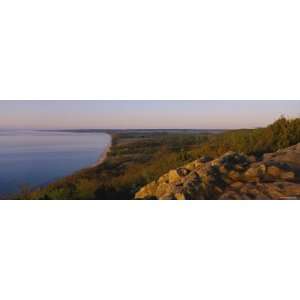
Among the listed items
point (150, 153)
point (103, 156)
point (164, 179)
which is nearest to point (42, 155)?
point (103, 156)

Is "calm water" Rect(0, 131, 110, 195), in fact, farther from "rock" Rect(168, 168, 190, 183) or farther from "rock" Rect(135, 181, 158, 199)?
"rock" Rect(168, 168, 190, 183)

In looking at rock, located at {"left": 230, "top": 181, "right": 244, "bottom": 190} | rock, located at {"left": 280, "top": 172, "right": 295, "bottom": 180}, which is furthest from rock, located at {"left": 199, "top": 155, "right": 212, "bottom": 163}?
rock, located at {"left": 280, "top": 172, "right": 295, "bottom": 180}

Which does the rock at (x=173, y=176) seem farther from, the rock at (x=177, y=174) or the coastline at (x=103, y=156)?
the coastline at (x=103, y=156)

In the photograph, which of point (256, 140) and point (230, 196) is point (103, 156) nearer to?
point (230, 196)
